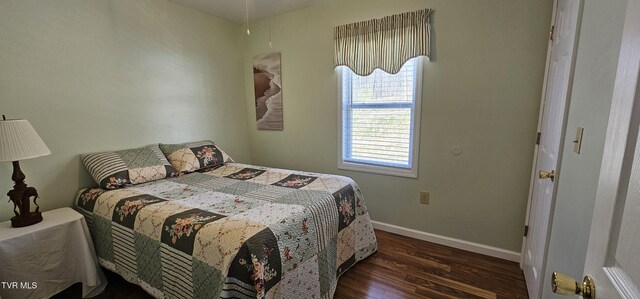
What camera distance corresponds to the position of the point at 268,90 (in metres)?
3.32

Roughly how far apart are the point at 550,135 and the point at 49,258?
10.4 feet

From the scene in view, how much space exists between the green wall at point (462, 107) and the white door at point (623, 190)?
1.76m

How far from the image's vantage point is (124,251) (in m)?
1.79

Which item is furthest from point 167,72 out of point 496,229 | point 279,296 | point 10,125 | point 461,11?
point 496,229

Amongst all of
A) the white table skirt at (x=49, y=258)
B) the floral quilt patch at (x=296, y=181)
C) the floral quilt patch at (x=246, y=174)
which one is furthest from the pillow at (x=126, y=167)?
the floral quilt patch at (x=296, y=181)

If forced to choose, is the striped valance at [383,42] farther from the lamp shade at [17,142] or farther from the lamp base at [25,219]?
the lamp base at [25,219]

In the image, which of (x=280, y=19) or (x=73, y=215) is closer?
(x=73, y=215)

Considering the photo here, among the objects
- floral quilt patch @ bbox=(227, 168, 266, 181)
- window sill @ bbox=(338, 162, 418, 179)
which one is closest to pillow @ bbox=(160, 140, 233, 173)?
floral quilt patch @ bbox=(227, 168, 266, 181)

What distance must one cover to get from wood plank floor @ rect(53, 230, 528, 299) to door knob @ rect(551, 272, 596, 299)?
54.1 inches

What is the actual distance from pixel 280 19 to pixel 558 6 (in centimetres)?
246

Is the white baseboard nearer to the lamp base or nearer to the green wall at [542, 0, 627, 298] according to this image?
the green wall at [542, 0, 627, 298]

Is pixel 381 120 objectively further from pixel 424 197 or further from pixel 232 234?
pixel 232 234

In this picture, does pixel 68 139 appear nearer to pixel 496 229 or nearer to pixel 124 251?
pixel 124 251

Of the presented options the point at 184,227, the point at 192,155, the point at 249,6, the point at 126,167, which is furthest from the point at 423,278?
the point at 249,6
